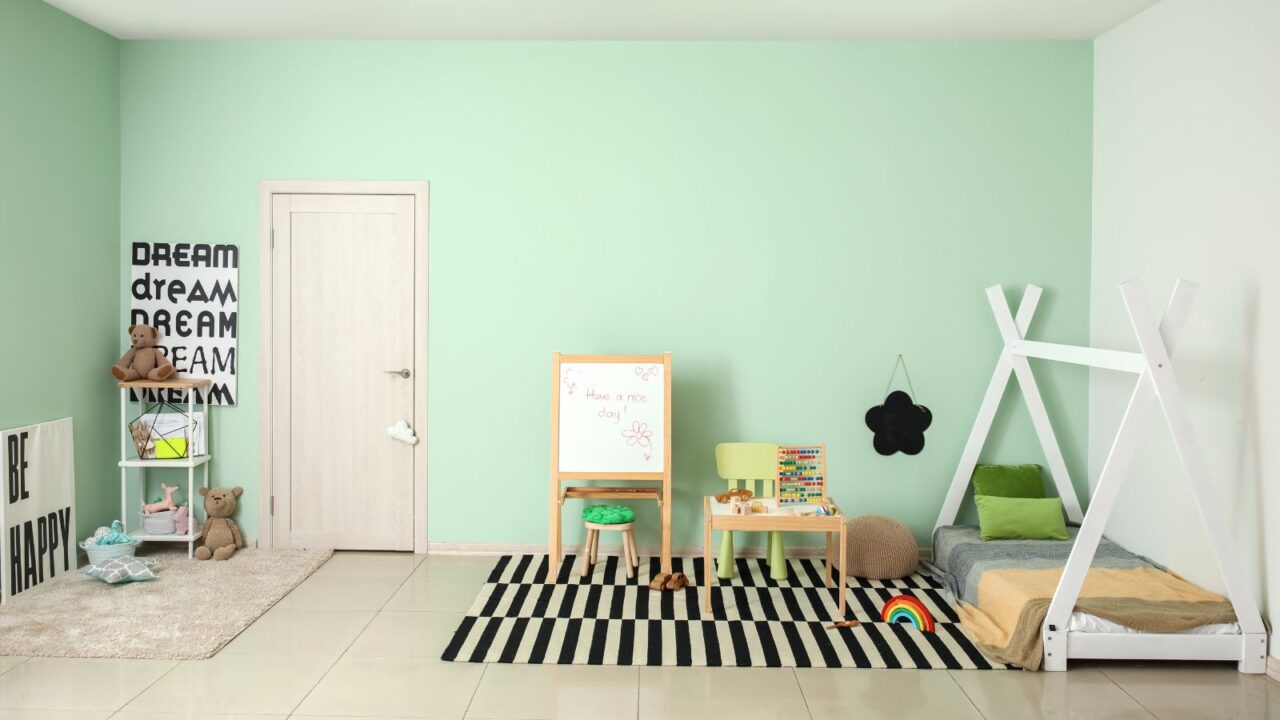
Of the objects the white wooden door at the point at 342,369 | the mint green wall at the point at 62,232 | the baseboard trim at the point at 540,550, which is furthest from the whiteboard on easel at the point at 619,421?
the mint green wall at the point at 62,232

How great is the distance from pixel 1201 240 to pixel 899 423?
61.1 inches

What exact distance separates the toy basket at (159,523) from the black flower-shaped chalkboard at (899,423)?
11.7ft

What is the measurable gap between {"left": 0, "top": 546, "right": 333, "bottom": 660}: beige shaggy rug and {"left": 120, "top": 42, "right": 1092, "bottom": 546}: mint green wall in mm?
1076

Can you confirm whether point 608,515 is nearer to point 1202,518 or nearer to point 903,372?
point 903,372

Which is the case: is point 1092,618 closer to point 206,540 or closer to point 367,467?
point 367,467

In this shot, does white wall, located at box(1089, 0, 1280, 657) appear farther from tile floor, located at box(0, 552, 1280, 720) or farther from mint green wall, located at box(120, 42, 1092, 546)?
tile floor, located at box(0, 552, 1280, 720)

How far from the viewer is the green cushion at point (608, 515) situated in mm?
4336

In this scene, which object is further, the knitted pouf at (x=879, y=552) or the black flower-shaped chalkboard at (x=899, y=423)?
the black flower-shaped chalkboard at (x=899, y=423)

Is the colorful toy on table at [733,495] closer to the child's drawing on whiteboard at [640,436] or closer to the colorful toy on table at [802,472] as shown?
the colorful toy on table at [802,472]

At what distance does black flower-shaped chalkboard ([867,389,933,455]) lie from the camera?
4637 mm

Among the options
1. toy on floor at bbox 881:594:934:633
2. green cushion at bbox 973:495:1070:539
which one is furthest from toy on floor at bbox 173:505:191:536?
green cushion at bbox 973:495:1070:539

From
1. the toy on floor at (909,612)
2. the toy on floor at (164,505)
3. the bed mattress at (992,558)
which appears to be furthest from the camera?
the toy on floor at (164,505)

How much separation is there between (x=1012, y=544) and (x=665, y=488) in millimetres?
1609

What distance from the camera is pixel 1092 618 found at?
338 cm
